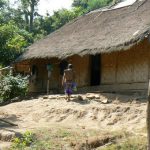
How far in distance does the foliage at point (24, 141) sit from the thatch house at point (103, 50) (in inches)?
222

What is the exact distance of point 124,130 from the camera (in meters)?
10.1

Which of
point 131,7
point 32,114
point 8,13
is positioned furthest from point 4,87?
point 8,13

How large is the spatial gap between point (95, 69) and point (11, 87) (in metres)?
3.91

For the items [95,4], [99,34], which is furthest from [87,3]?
[99,34]

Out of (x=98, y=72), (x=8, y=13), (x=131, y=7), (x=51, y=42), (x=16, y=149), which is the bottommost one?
(x=16, y=149)

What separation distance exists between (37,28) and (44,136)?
29809 mm

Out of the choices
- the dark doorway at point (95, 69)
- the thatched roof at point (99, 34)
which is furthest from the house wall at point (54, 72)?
the thatched roof at point (99, 34)

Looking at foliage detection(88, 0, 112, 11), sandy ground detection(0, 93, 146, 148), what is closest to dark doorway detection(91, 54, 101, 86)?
sandy ground detection(0, 93, 146, 148)

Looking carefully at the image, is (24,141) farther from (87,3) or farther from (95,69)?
(87,3)

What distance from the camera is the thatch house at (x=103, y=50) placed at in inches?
568

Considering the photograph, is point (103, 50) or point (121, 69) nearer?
point (103, 50)

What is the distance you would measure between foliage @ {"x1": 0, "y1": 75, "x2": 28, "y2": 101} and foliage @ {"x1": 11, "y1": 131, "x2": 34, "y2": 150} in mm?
8736

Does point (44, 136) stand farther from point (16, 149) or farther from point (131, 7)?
point (131, 7)

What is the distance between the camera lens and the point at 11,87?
60.0ft
